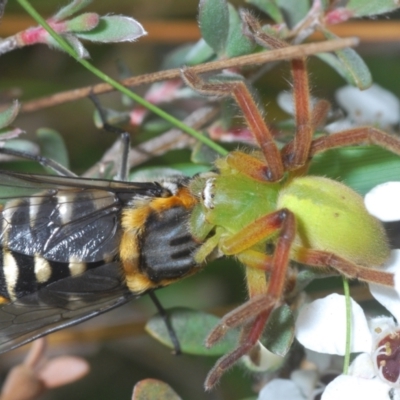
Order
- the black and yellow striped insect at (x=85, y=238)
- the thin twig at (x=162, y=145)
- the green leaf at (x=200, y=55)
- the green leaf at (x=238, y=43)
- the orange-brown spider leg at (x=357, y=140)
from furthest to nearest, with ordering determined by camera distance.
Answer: the thin twig at (x=162, y=145), the green leaf at (x=200, y=55), the green leaf at (x=238, y=43), the black and yellow striped insect at (x=85, y=238), the orange-brown spider leg at (x=357, y=140)

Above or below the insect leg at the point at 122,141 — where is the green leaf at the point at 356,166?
above

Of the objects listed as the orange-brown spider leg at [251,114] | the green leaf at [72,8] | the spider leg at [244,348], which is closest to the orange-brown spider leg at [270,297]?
the spider leg at [244,348]

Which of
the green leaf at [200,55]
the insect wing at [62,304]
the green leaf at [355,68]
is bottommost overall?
the insect wing at [62,304]

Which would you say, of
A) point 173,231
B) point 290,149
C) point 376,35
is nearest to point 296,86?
point 290,149

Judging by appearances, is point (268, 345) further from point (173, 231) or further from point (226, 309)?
point (226, 309)

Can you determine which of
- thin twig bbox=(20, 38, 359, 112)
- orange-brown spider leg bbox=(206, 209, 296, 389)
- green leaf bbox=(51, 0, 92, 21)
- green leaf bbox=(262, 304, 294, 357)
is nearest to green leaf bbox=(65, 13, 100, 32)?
green leaf bbox=(51, 0, 92, 21)

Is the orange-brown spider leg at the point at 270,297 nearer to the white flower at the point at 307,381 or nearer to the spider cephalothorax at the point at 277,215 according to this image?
the spider cephalothorax at the point at 277,215
